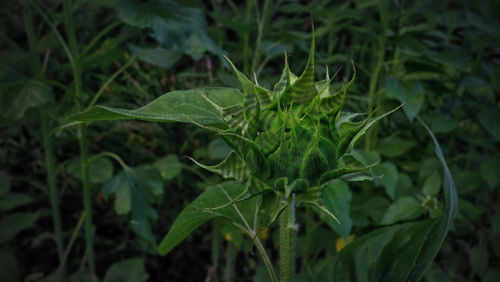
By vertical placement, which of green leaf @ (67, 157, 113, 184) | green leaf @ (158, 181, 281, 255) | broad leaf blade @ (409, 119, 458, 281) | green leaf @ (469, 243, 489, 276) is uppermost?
broad leaf blade @ (409, 119, 458, 281)

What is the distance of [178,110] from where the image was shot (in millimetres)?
407

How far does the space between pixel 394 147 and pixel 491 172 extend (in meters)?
0.24

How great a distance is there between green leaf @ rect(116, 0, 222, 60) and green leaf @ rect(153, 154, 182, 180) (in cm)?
33

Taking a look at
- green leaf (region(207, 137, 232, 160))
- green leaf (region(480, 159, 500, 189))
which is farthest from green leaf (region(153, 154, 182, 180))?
green leaf (region(480, 159, 500, 189))

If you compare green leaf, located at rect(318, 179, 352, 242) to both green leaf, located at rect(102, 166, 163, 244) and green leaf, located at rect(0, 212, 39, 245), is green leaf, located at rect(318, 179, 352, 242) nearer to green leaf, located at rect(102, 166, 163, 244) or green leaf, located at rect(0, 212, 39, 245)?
green leaf, located at rect(102, 166, 163, 244)

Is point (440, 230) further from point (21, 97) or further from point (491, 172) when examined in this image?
point (21, 97)

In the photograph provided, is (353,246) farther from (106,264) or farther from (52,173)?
(106,264)

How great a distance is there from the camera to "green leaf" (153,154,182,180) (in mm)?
1002

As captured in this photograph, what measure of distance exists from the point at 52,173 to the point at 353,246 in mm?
776

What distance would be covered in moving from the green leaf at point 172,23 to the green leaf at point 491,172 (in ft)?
2.46

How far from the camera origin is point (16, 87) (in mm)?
835

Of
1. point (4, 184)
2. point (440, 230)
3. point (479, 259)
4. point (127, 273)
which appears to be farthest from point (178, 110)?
point (479, 259)

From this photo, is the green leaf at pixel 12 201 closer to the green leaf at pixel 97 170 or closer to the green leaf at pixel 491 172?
the green leaf at pixel 97 170

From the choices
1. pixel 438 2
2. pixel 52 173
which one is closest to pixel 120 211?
pixel 52 173
